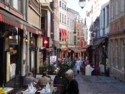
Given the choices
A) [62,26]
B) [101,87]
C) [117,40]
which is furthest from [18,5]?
[62,26]

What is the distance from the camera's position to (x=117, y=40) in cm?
3206

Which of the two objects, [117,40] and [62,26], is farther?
[62,26]

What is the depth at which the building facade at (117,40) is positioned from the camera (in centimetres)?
2881

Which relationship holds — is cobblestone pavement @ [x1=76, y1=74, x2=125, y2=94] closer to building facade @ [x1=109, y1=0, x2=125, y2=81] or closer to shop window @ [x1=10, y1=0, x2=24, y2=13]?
building facade @ [x1=109, y1=0, x2=125, y2=81]

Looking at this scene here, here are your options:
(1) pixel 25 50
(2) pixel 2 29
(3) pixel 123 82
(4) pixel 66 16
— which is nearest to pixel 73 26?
(4) pixel 66 16

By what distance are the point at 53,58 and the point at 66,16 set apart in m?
45.2

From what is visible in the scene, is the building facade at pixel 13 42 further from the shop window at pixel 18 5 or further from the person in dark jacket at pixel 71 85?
the person in dark jacket at pixel 71 85

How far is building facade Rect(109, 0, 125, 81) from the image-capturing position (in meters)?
28.8

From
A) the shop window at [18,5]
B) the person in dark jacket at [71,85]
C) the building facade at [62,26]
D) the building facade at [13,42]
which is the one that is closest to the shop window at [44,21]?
the building facade at [13,42]

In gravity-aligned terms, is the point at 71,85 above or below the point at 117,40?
below

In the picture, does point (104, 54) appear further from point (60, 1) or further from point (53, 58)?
point (60, 1)

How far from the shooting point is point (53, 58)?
3391cm

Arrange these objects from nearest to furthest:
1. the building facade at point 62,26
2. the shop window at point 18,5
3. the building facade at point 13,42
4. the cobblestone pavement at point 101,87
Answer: the building facade at point 13,42, the shop window at point 18,5, the cobblestone pavement at point 101,87, the building facade at point 62,26

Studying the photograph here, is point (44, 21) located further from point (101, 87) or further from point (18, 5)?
point (18, 5)
